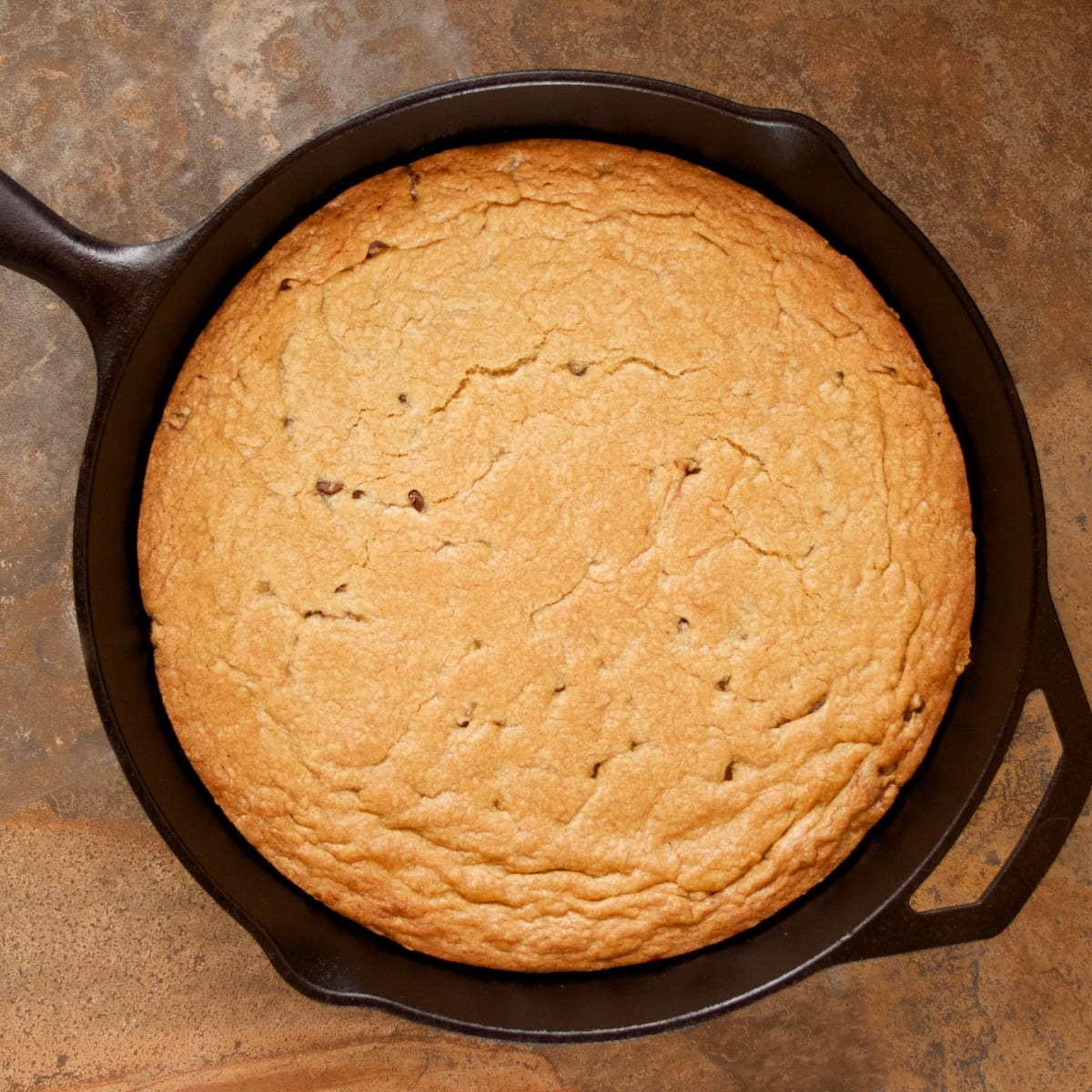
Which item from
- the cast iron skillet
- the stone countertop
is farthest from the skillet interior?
the stone countertop

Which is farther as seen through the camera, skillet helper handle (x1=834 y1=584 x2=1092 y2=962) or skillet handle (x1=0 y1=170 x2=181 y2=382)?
skillet helper handle (x1=834 y1=584 x2=1092 y2=962)

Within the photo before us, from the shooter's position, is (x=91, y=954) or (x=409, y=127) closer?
(x=409, y=127)

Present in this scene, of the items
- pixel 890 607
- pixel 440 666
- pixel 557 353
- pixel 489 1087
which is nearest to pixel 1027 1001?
pixel 890 607

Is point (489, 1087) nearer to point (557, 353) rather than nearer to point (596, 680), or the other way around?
point (596, 680)

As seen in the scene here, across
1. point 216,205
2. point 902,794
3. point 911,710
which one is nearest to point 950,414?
point 911,710

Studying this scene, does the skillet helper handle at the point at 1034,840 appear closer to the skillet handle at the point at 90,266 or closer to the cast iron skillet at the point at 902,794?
the cast iron skillet at the point at 902,794

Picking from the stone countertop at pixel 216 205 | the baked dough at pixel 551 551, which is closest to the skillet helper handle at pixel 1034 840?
the baked dough at pixel 551 551

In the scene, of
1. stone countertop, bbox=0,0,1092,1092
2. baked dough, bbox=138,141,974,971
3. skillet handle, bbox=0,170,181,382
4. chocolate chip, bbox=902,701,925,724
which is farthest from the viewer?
stone countertop, bbox=0,0,1092,1092

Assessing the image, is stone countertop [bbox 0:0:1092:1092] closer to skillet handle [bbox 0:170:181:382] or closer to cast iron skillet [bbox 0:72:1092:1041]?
cast iron skillet [bbox 0:72:1092:1041]

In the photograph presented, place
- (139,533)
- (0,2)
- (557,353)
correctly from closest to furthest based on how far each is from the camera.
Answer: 1. (557,353)
2. (139,533)
3. (0,2)
